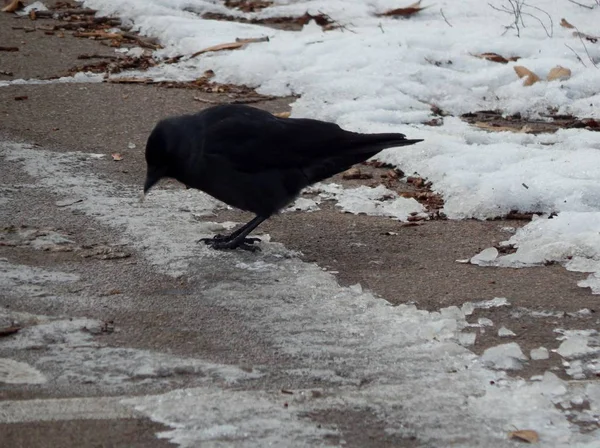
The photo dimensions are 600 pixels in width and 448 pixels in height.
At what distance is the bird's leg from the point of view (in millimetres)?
4723

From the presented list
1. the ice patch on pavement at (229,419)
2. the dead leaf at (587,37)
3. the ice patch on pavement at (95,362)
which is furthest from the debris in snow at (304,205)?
the dead leaf at (587,37)

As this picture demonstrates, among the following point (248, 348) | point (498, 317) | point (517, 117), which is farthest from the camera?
point (517, 117)

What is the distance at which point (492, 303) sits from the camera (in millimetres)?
4098

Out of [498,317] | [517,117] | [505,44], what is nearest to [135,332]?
[498,317]

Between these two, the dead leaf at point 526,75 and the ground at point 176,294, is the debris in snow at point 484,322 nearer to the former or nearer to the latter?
the ground at point 176,294

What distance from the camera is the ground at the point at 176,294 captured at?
10.6 feet

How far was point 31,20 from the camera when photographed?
8664 mm

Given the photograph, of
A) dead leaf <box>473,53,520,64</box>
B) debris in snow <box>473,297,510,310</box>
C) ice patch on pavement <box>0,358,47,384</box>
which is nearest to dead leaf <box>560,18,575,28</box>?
dead leaf <box>473,53,520,64</box>

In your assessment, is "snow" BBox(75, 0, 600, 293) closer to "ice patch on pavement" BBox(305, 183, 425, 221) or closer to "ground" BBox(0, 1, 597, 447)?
"ice patch on pavement" BBox(305, 183, 425, 221)

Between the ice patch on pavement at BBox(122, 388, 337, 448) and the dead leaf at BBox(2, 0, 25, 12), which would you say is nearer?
the ice patch on pavement at BBox(122, 388, 337, 448)

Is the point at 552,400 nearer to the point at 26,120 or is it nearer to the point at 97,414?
the point at 97,414

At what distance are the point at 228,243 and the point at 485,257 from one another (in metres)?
1.16

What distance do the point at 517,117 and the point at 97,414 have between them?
4.34 metres

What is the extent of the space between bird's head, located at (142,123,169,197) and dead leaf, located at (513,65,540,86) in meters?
3.17
